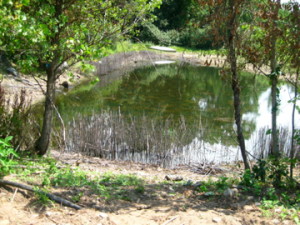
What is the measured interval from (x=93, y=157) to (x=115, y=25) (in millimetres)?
3181

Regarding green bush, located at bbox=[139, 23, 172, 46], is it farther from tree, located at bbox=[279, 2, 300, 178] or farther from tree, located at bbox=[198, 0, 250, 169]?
tree, located at bbox=[279, 2, 300, 178]

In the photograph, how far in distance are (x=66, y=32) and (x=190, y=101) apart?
11.2 metres

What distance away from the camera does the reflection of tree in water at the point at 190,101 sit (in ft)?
39.7

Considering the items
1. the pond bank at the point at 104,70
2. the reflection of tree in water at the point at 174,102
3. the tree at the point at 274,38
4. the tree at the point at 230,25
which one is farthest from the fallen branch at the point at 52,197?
the pond bank at the point at 104,70

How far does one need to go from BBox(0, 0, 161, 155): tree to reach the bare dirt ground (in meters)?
2.51

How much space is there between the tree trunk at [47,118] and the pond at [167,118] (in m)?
1.55

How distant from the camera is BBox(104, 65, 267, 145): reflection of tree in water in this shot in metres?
12.1

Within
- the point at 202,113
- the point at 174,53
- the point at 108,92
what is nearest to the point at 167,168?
the point at 202,113

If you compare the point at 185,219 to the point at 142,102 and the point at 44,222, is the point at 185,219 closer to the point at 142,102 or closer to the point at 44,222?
the point at 44,222

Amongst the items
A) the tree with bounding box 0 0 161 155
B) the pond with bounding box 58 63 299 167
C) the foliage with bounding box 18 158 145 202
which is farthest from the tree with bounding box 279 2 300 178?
the tree with bounding box 0 0 161 155

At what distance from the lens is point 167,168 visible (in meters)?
Answer: 7.89

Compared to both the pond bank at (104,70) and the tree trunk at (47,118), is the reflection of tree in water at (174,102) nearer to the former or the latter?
the pond bank at (104,70)

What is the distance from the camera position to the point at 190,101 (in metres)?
16.9

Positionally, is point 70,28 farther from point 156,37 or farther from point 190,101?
point 190,101
